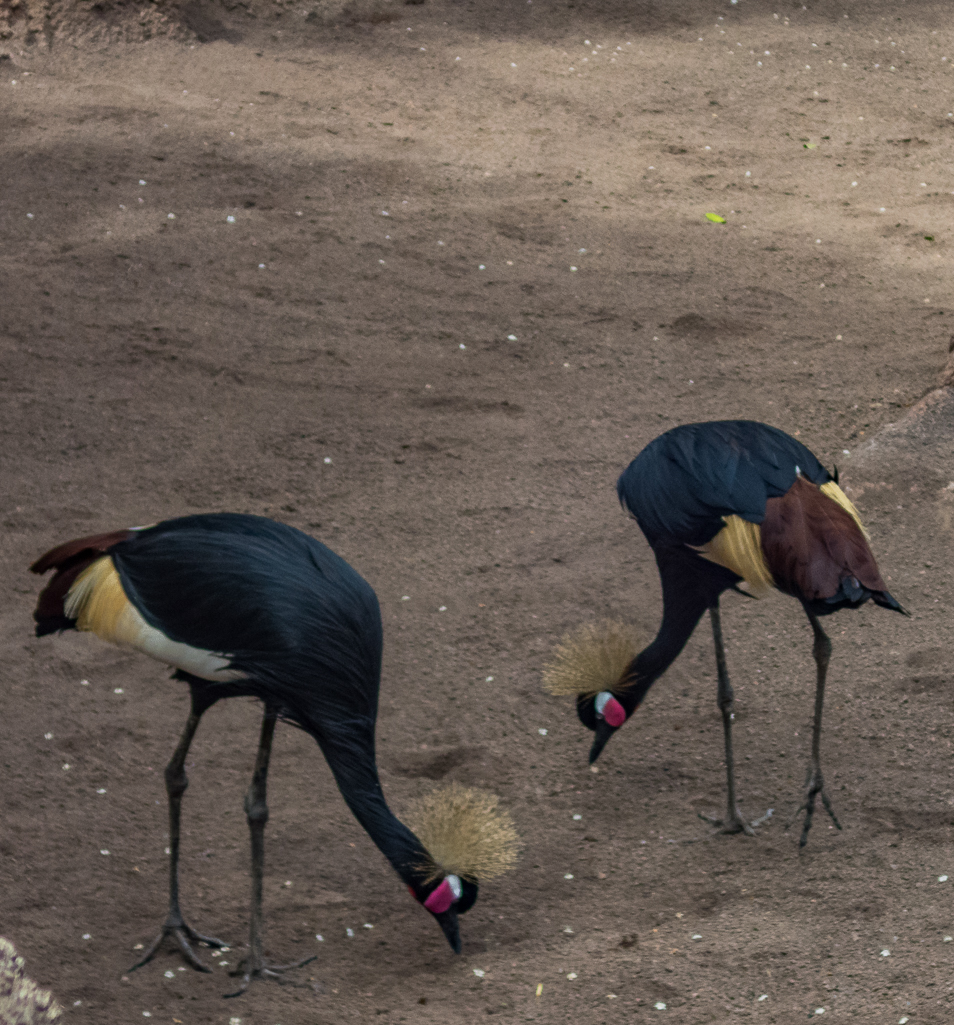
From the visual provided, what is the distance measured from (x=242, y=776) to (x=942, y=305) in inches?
172

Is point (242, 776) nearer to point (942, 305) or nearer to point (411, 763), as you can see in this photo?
point (411, 763)

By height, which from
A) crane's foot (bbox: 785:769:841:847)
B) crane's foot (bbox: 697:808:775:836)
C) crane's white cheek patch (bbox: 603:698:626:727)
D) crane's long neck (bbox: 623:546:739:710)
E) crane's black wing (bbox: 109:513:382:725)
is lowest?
crane's foot (bbox: 697:808:775:836)

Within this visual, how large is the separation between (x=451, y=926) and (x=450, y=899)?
100 millimetres

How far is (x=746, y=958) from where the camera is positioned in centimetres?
311

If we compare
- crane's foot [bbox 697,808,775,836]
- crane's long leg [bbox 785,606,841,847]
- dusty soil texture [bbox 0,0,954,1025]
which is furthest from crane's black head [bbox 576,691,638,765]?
crane's long leg [bbox 785,606,841,847]

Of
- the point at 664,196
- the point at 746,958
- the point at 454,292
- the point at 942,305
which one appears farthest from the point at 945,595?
the point at 664,196

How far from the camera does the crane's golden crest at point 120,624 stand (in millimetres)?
2926

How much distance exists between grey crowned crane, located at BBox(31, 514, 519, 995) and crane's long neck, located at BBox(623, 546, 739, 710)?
0.71 metres

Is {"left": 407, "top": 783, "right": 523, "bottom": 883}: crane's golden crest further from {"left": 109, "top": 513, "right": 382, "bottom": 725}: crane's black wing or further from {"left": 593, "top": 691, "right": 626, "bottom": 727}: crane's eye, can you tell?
{"left": 593, "top": 691, "right": 626, "bottom": 727}: crane's eye

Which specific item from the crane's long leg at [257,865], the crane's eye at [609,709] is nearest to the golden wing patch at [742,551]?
the crane's eye at [609,709]

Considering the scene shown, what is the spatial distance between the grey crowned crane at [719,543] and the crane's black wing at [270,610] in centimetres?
80

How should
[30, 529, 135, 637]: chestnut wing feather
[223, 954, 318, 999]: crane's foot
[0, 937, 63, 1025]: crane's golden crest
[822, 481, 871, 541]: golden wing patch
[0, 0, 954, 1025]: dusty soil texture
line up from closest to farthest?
[0, 937, 63, 1025]: crane's golden crest → [223, 954, 318, 999]: crane's foot → [30, 529, 135, 637]: chestnut wing feather → [0, 0, 954, 1025]: dusty soil texture → [822, 481, 871, 541]: golden wing patch

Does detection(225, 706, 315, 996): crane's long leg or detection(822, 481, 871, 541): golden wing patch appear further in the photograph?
detection(822, 481, 871, 541): golden wing patch

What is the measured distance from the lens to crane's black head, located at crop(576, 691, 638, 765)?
11.5ft
